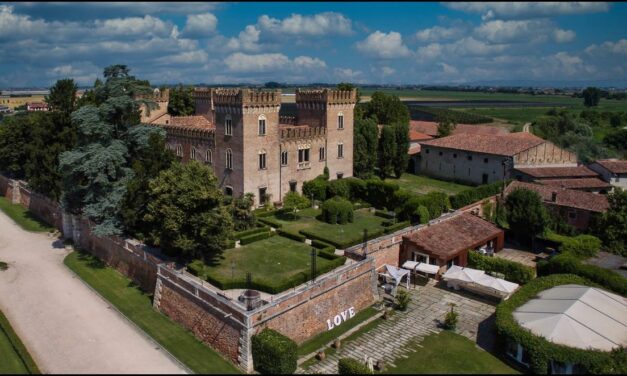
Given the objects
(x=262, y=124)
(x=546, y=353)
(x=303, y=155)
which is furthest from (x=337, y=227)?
(x=546, y=353)

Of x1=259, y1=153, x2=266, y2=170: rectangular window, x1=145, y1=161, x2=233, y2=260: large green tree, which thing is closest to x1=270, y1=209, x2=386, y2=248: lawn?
x1=259, y1=153, x2=266, y2=170: rectangular window

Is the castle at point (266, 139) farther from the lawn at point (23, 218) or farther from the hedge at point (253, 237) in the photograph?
the lawn at point (23, 218)

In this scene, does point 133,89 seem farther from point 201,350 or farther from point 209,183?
point 201,350

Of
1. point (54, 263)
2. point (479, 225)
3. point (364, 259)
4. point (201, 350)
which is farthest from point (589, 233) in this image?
point (54, 263)

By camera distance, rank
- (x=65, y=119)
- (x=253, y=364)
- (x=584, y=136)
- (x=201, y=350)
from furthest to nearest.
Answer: (x=584, y=136)
(x=65, y=119)
(x=201, y=350)
(x=253, y=364)

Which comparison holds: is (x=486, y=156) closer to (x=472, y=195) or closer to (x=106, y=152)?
(x=472, y=195)
